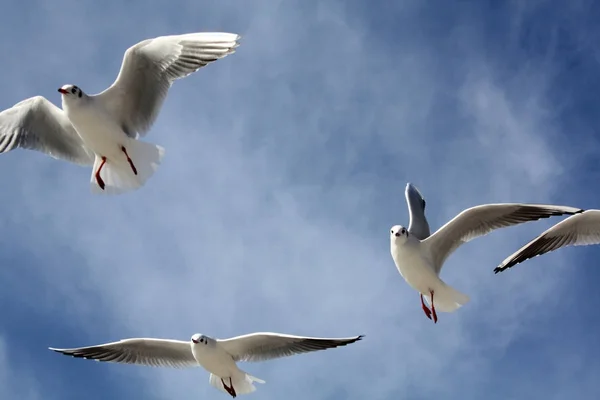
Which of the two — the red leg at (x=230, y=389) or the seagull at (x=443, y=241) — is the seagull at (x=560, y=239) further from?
the red leg at (x=230, y=389)

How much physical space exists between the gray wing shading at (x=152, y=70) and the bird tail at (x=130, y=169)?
246 millimetres

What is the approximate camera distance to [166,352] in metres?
11.5

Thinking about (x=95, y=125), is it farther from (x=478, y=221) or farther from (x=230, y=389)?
(x=478, y=221)

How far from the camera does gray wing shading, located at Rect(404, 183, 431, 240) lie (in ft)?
37.9

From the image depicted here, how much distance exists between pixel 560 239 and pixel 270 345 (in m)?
3.51

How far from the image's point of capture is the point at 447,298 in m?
10.8

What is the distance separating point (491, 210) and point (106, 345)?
4.42m

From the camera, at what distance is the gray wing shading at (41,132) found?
1099 cm

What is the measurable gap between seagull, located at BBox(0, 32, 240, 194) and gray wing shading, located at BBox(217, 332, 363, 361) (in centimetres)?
197

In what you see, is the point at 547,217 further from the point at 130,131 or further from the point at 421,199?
the point at 130,131

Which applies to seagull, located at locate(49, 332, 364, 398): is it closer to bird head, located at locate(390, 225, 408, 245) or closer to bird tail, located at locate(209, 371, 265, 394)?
bird tail, located at locate(209, 371, 265, 394)

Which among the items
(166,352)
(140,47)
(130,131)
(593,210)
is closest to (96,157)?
(130,131)

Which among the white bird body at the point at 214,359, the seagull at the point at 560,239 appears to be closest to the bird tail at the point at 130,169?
the white bird body at the point at 214,359

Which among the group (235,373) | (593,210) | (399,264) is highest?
(593,210)
